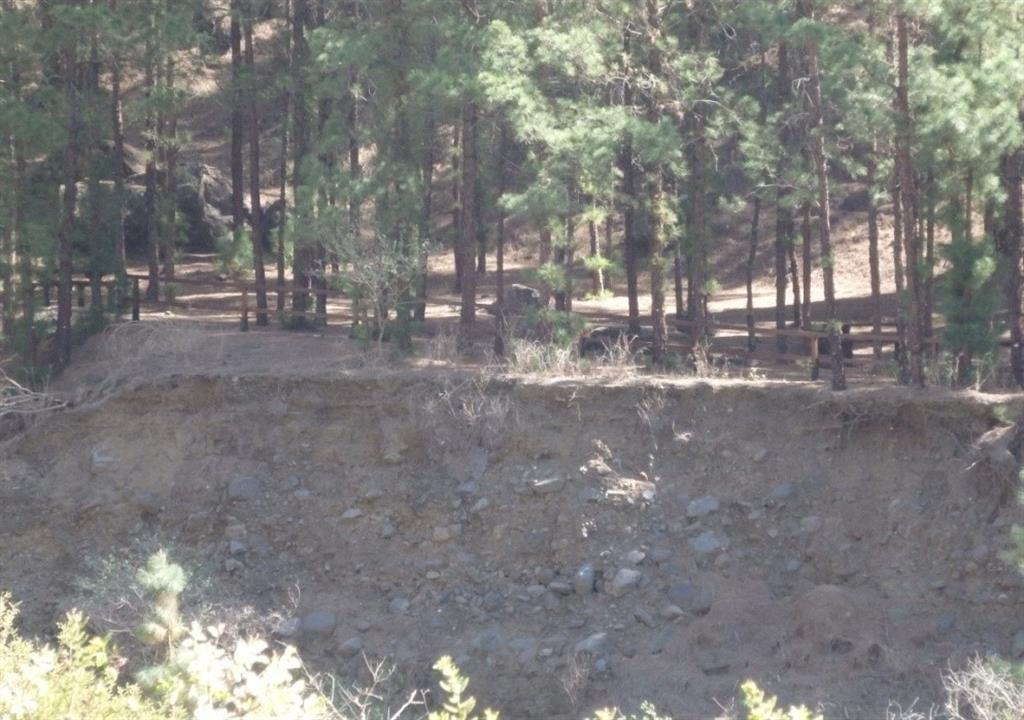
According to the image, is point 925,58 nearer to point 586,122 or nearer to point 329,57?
point 586,122

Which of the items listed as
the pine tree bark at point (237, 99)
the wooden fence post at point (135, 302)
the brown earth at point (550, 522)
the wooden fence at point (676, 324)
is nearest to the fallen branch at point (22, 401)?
the brown earth at point (550, 522)

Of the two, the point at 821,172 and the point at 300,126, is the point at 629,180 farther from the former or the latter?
the point at 300,126

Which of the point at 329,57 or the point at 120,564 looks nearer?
the point at 120,564

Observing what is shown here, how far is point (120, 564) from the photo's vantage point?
770 inches

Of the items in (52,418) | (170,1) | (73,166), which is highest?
(170,1)

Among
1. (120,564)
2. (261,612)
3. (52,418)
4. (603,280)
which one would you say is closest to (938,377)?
(261,612)

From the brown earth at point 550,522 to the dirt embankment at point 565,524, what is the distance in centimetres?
3

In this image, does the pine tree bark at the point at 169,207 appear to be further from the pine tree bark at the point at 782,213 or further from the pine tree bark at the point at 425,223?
the pine tree bark at the point at 782,213

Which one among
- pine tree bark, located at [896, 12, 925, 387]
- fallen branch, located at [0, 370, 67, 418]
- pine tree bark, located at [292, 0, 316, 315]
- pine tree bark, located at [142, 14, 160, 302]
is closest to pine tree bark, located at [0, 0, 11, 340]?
fallen branch, located at [0, 370, 67, 418]

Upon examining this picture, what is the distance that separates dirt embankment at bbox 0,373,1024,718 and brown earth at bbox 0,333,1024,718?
0.11 ft

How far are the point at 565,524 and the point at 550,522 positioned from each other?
257 millimetres

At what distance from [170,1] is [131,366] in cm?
737

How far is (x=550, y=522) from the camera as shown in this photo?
18.9 meters

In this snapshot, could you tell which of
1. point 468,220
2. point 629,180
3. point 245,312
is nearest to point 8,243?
point 245,312
